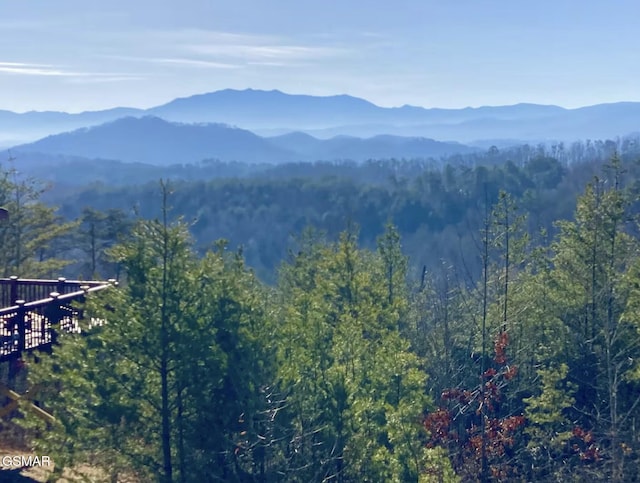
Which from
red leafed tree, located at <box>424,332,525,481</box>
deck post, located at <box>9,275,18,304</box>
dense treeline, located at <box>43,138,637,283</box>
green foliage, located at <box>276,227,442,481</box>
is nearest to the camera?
green foliage, located at <box>276,227,442,481</box>

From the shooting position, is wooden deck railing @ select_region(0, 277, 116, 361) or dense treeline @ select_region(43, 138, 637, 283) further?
dense treeline @ select_region(43, 138, 637, 283)

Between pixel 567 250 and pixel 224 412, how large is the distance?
843cm

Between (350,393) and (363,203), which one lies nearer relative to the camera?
(350,393)

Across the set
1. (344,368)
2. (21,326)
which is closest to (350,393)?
(344,368)

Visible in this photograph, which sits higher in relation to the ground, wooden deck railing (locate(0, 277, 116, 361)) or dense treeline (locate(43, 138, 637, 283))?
wooden deck railing (locate(0, 277, 116, 361))

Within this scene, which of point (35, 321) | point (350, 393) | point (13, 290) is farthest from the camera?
point (13, 290)

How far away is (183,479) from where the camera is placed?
1034 centimetres

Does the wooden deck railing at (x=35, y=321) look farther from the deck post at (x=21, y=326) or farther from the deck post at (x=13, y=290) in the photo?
the deck post at (x=13, y=290)

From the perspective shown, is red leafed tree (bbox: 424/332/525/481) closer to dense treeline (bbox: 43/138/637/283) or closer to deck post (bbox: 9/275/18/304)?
deck post (bbox: 9/275/18/304)

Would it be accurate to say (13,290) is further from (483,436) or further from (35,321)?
(483,436)

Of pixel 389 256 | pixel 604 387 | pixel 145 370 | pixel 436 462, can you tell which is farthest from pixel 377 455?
pixel 389 256

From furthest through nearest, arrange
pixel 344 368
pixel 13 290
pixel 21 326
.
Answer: pixel 13 290 < pixel 344 368 < pixel 21 326

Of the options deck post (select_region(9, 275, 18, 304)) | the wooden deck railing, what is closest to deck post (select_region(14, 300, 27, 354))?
the wooden deck railing

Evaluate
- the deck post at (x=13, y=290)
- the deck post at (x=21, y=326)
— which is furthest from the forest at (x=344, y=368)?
the deck post at (x=13, y=290)
